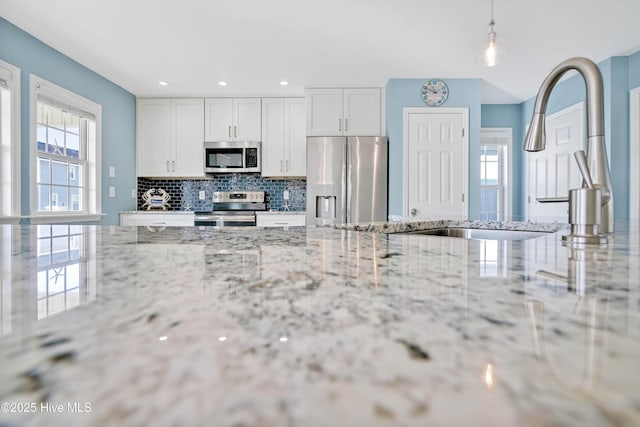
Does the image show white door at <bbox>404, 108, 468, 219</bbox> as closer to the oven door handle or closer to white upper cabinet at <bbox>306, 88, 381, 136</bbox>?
white upper cabinet at <bbox>306, 88, 381, 136</bbox>

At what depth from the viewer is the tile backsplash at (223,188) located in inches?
173

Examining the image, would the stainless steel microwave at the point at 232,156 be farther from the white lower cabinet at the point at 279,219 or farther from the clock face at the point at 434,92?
the clock face at the point at 434,92

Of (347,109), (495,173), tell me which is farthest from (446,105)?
(495,173)

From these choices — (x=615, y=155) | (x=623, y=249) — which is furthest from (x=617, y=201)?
(x=623, y=249)

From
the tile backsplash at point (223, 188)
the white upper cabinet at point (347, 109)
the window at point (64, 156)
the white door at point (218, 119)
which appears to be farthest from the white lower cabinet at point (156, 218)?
the white upper cabinet at point (347, 109)

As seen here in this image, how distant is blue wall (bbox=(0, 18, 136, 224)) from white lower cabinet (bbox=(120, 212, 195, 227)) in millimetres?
114

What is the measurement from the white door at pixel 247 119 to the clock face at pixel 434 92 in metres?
2.02

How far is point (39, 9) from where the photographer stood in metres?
2.30

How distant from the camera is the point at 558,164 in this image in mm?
3863

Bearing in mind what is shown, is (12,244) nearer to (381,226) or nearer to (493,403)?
(493,403)

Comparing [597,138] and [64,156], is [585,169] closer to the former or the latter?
[597,138]

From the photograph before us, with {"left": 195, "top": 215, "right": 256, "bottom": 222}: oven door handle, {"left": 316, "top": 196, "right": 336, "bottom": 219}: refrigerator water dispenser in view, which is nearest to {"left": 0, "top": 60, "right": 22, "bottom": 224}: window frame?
{"left": 195, "top": 215, "right": 256, "bottom": 222}: oven door handle

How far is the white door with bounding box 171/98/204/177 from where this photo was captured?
415cm

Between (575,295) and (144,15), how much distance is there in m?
3.02
